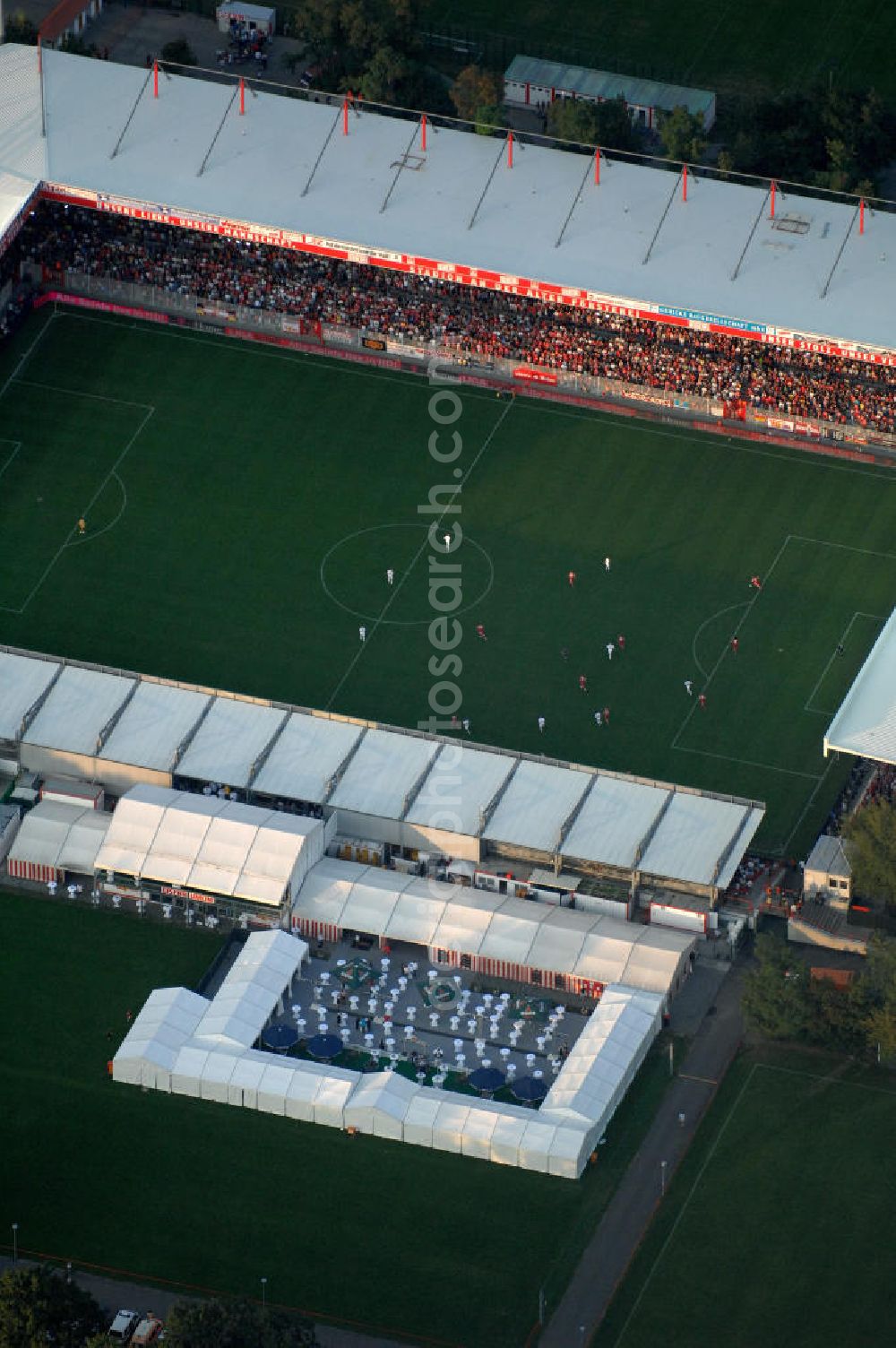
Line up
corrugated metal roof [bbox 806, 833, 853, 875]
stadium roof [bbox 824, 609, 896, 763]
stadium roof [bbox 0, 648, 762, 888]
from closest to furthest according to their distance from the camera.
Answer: corrugated metal roof [bbox 806, 833, 853, 875]
stadium roof [bbox 824, 609, 896, 763]
stadium roof [bbox 0, 648, 762, 888]

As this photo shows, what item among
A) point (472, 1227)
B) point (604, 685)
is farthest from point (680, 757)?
point (472, 1227)

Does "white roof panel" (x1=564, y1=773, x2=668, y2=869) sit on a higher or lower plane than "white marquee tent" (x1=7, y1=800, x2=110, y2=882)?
higher

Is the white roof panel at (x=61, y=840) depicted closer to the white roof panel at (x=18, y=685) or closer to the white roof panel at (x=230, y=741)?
the white roof panel at (x=230, y=741)

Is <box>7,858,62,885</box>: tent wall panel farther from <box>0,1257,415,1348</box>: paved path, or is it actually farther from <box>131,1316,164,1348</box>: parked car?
<box>131,1316,164,1348</box>: parked car

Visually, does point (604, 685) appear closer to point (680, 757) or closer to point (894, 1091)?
point (680, 757)

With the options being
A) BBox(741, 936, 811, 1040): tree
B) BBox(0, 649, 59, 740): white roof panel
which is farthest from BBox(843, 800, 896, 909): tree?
BBox(0, 649, 59, 740): white roof panel

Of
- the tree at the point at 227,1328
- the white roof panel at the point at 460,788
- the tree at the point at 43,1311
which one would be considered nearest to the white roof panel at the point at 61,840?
the white roof panel at the point at 460,788
